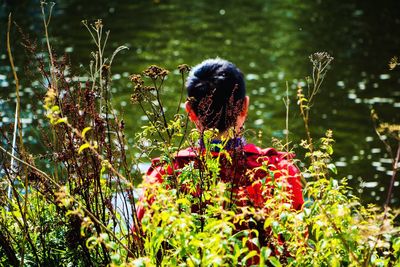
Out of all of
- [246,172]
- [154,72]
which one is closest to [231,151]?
[246,172]

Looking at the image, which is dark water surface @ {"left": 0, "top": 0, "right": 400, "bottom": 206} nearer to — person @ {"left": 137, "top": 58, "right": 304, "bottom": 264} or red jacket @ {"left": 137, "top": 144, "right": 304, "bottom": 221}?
person @ {"left": 137, "top": 58, "right": 304, "bottom": 264}

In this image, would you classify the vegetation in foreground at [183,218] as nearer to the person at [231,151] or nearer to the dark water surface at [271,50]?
the person at [231,151]

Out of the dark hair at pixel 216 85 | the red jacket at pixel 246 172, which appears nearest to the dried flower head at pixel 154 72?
the red jacket at pixel 246 172

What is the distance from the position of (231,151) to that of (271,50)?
15.5 metres

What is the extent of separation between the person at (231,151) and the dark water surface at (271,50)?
4.61 meters

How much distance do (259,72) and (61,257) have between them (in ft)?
42.8

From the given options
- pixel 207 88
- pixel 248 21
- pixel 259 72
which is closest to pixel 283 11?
pixel 248 21

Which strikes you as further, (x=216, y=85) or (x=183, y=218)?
(x=216, y=85)

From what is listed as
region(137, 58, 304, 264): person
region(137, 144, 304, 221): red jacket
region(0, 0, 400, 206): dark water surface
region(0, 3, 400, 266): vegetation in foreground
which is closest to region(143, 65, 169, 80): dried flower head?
region(0, 3, 400, 266): vegetation in foreground

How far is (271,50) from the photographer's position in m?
18.0

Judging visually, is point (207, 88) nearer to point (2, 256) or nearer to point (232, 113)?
point (232, 113)

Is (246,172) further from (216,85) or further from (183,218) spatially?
(216,85)

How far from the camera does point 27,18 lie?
22.5 m

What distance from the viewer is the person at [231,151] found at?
268 cm
